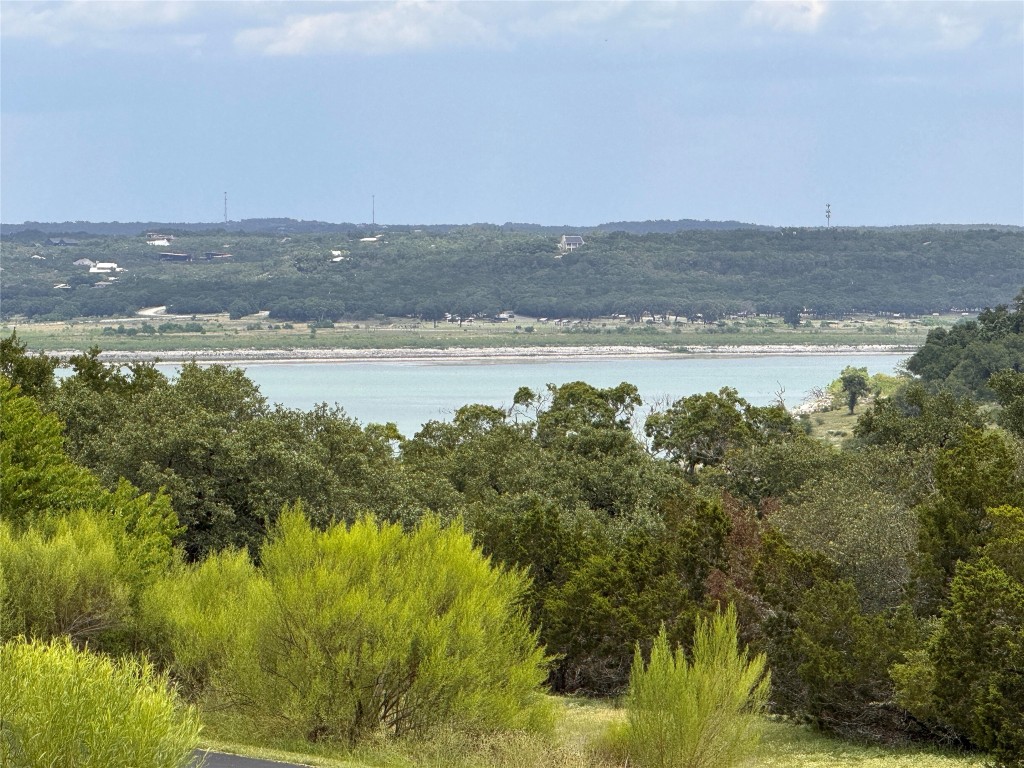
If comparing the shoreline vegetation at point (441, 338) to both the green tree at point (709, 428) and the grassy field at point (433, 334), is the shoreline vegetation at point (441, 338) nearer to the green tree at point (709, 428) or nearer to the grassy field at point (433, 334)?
the grassy field at point (433, 334)

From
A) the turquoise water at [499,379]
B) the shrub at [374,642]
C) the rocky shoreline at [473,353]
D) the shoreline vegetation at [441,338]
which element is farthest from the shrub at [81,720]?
the rocky shoreline at [473,353]

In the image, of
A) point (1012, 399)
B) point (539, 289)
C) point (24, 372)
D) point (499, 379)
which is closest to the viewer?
point (24, 372)

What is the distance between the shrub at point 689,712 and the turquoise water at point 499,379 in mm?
60194

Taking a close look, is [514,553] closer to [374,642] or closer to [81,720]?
[374,642]

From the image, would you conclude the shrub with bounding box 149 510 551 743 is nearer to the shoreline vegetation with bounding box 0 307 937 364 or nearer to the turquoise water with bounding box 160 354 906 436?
the turquoise water with bounding box 160 354 906 436

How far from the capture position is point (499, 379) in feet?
365

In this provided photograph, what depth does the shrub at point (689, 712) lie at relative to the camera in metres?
14.3

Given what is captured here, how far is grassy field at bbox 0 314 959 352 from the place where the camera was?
13362 cm

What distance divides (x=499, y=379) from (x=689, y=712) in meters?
97.1

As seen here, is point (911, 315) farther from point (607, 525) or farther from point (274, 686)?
point (274, 686)

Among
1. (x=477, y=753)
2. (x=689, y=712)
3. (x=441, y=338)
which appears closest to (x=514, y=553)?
(x=477, y=753)

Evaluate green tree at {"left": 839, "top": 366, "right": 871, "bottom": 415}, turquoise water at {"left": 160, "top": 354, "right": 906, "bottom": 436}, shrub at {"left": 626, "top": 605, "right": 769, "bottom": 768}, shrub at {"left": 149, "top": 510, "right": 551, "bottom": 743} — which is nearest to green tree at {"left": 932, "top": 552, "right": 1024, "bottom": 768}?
shrub at {"left": 626, "top": 605, "right": 769, "bottom": 768}

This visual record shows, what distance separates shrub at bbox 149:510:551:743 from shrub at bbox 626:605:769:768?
6.66 ft

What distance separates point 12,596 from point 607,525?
18187 mm
